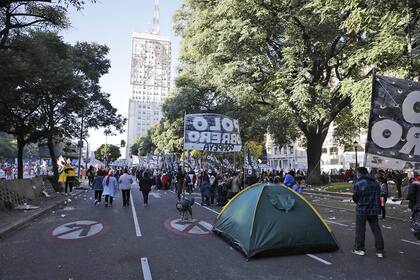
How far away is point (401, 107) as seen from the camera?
762 centimetres

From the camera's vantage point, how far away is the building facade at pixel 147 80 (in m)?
167

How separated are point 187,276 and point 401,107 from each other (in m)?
5.20

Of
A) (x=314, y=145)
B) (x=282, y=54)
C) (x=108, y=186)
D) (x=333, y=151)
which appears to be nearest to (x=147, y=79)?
(x=333, y=151)

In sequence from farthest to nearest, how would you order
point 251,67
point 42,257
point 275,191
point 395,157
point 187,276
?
point 251,67 < point 275,191 < point 42,257 < point 395,157 < point 187,276

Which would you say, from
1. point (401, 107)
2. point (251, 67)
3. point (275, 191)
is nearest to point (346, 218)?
point (275, 191)

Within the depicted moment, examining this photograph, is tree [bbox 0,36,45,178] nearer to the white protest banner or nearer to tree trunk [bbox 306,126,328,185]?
the white protest banner

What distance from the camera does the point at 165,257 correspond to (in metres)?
7.91

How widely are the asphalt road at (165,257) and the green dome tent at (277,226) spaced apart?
0.23 metres

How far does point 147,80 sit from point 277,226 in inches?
6856

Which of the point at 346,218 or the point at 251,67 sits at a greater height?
the point at 251,67

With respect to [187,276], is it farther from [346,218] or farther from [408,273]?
[346,218]

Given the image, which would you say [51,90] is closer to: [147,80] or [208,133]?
[208,133]

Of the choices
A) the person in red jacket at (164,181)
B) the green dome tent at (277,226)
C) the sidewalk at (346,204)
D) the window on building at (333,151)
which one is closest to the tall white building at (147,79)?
the window on building at (333,151)

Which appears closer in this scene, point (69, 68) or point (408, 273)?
point (408, 273)
